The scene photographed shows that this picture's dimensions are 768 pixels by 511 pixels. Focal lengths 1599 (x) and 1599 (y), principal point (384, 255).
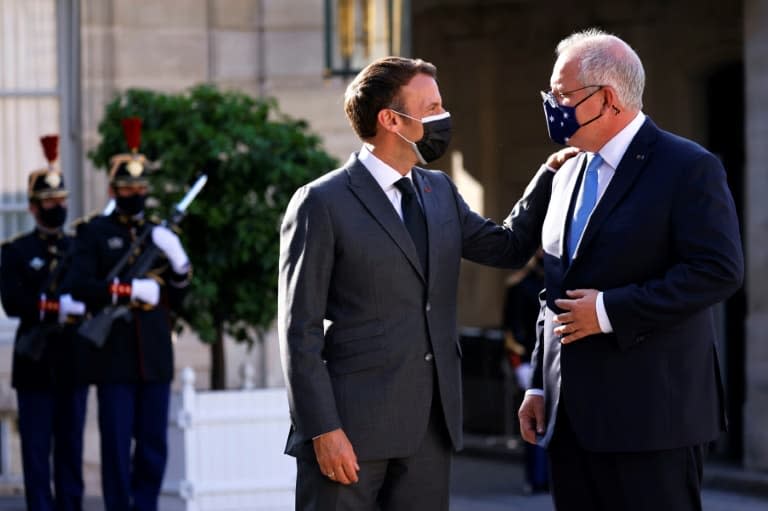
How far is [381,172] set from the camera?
4.61m

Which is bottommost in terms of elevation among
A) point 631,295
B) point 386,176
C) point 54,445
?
point 54,445

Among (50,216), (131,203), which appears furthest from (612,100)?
(50,216)

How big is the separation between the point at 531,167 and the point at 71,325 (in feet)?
20.5

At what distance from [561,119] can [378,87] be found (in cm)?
53

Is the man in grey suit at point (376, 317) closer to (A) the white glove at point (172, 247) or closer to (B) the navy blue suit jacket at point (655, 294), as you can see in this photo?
(B) the navy blue suit jacket at point (655, 294)

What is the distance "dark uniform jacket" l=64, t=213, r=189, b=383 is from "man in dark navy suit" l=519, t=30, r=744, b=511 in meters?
3.82

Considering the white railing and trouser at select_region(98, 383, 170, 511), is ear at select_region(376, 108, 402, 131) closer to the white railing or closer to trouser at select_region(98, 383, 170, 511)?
the white railing

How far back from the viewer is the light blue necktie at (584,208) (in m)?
4.47

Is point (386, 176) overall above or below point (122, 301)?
above

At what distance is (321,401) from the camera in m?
4.39

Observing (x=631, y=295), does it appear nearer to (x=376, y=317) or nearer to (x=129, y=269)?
(x=376, y=317)

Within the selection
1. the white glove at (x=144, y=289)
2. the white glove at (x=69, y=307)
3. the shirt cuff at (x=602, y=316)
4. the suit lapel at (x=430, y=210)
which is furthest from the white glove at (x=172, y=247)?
the shirt cuff at (x=602, y=316)

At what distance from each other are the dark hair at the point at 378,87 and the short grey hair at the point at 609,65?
17.8 inches

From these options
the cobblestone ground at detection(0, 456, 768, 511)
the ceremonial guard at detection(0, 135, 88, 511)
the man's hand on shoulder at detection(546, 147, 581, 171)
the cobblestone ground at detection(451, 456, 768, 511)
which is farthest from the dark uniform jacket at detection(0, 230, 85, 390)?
the man's hand on shoulder at detection(546, 147, 581, 171)
